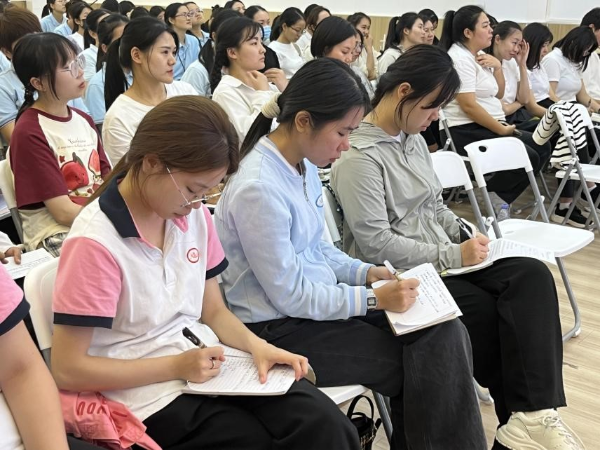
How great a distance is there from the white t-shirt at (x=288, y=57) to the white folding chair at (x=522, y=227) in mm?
2647

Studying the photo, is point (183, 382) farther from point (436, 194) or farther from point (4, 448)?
point (436, 194)

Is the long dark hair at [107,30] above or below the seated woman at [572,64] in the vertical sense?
above

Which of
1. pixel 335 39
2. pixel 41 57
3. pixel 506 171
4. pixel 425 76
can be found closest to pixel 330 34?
pixel 335 39

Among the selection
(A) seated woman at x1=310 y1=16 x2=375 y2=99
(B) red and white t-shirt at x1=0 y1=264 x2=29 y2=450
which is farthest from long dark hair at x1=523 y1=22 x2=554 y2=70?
(B) red and white t-shirt at x1=0 y1=264 x2=29 y2=450

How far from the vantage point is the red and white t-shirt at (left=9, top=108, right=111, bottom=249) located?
2.02m

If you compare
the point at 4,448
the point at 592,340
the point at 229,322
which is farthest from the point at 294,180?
the point at 592,340

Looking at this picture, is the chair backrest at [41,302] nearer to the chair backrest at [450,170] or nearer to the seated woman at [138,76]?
the seated woman at [138,76]

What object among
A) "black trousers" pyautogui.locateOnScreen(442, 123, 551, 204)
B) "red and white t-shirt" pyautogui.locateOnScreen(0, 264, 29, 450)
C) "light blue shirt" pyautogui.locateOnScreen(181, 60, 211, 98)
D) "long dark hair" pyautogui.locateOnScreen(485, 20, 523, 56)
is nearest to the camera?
"red and white t-shirt" pyautogui.locateOnScreen(0, 264, 29, 450)

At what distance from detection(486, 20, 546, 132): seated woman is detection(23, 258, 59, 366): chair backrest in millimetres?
3789

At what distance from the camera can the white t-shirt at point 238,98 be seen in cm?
302

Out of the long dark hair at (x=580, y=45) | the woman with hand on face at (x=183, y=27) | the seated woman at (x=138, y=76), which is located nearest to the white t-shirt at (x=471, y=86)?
the long dark hair at (x=580, y=45)

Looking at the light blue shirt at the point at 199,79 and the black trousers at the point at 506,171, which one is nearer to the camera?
the black trousers at the point at 506,171

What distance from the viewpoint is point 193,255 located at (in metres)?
1.34

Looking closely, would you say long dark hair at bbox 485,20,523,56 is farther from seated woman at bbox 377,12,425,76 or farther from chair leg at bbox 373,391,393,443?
chair leg at bbox 373,391,393,443
